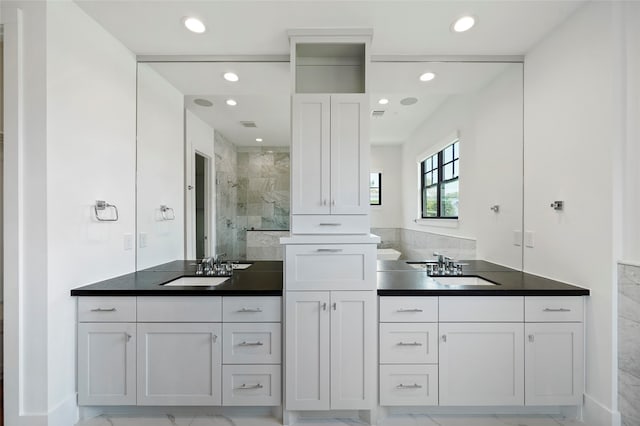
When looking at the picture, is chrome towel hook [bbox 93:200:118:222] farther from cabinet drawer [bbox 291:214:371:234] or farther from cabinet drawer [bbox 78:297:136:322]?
cabinet drawer [bbox 291:214:371:234]

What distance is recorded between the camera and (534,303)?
5.67ft

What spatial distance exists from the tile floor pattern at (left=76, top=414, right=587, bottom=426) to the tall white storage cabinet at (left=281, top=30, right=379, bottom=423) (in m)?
0.11

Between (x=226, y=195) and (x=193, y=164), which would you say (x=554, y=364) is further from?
(x=193, y=164)

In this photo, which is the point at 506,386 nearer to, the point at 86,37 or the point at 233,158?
the point at 233,158

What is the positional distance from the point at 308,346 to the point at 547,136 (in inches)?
83.5

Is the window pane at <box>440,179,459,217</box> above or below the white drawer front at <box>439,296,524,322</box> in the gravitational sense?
above

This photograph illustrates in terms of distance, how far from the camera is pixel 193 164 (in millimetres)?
2291

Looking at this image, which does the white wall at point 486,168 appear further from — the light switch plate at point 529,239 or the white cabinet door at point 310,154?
the white cabinet door at point 310,154

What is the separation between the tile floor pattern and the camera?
1729mm

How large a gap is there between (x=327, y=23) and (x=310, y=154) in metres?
0.83

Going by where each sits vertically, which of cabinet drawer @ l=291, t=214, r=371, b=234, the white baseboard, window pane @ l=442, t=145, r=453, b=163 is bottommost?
the white baseboard

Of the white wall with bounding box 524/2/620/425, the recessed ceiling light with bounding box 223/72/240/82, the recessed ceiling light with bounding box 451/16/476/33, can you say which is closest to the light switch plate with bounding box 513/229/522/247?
the white wall with bounding box 524/2/620/425

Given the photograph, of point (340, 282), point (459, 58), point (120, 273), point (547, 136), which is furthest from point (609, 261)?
point (120, 273)

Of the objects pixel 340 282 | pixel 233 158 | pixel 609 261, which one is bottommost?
pixel 340 282
